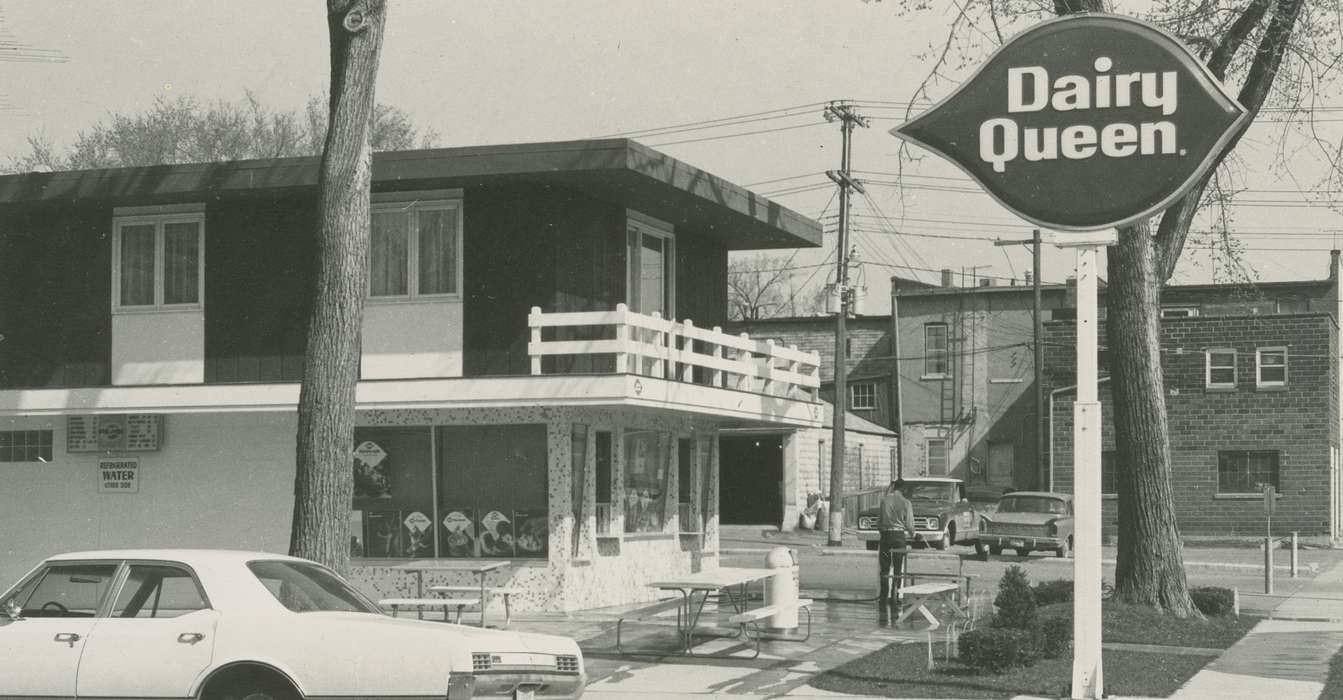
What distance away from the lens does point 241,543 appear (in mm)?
22859

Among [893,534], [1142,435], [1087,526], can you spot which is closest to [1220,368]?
[893,534]

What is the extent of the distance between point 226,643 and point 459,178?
39.7 ft

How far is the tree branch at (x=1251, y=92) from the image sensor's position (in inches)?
758

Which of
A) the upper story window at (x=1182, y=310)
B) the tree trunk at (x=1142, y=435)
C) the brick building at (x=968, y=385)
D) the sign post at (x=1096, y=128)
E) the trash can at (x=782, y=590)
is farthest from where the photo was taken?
the upper story window at (x=1182, y=310)

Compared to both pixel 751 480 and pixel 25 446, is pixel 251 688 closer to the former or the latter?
pixel 25 446

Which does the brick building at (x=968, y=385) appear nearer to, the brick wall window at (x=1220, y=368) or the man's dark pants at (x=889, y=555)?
the brick wall window at (x=1220, y=368)

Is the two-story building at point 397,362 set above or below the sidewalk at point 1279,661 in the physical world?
above

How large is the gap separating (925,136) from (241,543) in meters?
13.0

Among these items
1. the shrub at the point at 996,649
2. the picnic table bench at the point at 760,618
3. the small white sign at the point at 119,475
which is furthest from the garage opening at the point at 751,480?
the shrub at the point at 996,649

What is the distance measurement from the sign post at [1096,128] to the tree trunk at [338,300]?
5.64 m

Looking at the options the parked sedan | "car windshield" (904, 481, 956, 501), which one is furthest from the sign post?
"car windshield" (904, 481, 956, 501)

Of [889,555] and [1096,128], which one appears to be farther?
[889,555]

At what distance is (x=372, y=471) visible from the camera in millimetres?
22281

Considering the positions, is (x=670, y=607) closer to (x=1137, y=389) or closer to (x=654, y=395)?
(x=654, y=395)
